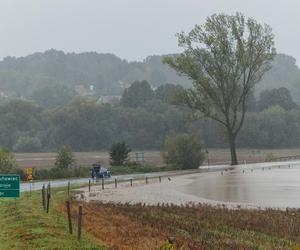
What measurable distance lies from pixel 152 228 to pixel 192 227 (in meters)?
1.76

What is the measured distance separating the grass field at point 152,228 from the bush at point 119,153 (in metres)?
49.4

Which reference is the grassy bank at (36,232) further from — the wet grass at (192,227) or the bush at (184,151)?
the bush at (184,151)

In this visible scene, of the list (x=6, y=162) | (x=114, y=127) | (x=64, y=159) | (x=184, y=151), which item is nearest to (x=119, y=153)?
(x=184, y=151)

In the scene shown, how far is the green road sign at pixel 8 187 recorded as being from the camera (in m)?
19.0

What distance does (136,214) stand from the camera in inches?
1156

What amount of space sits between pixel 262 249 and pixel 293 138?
7339 inches

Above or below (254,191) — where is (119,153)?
above

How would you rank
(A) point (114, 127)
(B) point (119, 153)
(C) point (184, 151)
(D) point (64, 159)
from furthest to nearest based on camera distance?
(A) point (114, 127) → (C) point (184, 151) → (B) point (119, 153) → (D) point (64, 159)

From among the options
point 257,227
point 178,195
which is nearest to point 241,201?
point 178,195

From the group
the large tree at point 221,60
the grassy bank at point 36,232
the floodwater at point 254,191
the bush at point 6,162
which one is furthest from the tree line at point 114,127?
the grassy bank at point 36,232

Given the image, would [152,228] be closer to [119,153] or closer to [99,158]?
[119,153]

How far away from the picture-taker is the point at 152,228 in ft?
77.4

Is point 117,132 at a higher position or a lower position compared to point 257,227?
higher

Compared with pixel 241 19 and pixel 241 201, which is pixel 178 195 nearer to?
pixel 241 201
